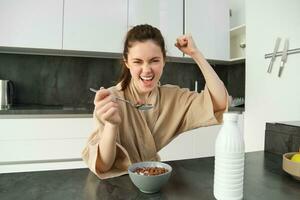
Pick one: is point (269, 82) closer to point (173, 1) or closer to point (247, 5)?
point (247, 5)

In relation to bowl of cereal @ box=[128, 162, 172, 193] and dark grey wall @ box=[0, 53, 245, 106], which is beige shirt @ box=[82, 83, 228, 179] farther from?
dark grey wall @ box=[0, 53, 245, 106]

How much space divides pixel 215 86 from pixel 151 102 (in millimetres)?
277

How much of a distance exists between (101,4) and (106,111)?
5.19 ft

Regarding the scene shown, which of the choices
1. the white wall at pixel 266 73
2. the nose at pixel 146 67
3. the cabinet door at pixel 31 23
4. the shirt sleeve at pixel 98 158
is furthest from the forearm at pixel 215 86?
the cabinet door at pixel 31 23

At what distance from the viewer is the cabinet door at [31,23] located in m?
1.80

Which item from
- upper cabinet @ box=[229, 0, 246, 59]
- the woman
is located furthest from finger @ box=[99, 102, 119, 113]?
upper cabinet @ box=[229, 0, 246, 59]

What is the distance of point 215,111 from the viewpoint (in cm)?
98

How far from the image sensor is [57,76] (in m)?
2.24

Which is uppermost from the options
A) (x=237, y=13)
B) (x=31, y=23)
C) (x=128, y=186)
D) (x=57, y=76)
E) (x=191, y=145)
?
(x=237, y=13)

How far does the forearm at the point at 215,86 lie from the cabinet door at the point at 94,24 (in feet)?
3.95

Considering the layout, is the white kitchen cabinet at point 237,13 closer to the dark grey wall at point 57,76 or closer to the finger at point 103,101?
the dark grey wall at point 57,76

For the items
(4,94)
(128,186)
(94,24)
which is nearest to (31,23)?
(94,24)

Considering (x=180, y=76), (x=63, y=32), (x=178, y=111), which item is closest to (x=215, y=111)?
(x=178, y=111)

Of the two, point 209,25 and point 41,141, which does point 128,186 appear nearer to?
point 41,141
